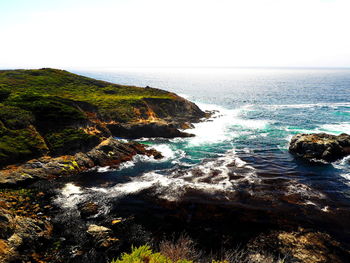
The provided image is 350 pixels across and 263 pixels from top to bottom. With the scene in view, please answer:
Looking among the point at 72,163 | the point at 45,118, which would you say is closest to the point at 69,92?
the point at 45,118

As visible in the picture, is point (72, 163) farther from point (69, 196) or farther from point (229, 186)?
point (229, 186)

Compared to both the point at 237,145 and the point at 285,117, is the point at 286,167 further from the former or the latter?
the point at 285,117

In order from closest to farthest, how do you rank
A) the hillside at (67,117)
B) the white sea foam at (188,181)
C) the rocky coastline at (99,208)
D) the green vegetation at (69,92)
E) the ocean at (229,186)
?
the rocky coastline at (99,208)
the ocean at (229,186)
the white sea foam at (188,181)
the hillside at (67,117)
the green vegetation at (69,92)

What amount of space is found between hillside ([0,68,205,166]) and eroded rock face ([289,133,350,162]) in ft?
90.1

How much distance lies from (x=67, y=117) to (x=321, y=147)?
173 feet

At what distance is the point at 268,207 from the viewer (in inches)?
968

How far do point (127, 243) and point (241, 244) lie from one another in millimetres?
10562

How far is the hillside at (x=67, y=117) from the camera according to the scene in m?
36.4

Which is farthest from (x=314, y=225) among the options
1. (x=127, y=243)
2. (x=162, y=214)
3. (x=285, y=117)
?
(x=285, y=117)

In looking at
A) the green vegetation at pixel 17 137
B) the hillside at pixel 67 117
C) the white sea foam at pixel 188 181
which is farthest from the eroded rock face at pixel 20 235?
the hillside at pixel 67 117

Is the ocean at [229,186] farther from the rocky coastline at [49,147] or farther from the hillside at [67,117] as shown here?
the hillside at [67,117]

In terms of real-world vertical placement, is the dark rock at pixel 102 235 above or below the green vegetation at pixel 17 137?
below

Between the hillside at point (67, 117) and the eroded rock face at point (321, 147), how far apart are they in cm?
2746

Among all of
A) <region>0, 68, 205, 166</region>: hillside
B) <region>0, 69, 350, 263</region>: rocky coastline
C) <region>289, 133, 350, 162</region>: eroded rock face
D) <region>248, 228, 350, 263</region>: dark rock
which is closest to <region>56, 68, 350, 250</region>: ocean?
<region>0, 69, 350, 263</region>: rocky coastline
